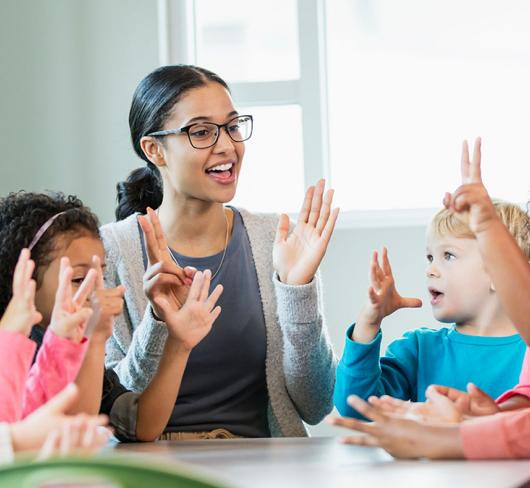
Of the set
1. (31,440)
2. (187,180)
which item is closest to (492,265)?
(31,440)

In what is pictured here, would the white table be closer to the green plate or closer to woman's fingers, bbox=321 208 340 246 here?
the green plate

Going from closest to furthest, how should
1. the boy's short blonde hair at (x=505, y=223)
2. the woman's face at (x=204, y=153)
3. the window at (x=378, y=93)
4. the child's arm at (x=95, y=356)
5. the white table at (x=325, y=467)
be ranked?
the white table at (x=325, y=467) → the child's arm at (x=95, y=356) → the boy's short blonde hair at (x=505, y=223) → the woman's face at (x=204, y=153) → the window at (x=378, y=93)

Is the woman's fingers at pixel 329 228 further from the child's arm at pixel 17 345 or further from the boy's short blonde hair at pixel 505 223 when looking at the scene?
the child's arm at pixel 17 345

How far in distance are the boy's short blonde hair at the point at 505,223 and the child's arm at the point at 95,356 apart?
0.68 metres

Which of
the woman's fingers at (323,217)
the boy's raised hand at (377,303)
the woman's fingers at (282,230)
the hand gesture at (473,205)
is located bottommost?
the boy's raised hand at (377,303)

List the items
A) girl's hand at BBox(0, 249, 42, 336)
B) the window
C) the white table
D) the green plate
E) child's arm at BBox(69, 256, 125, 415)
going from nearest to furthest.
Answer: the green plate, the white table, girl's hand at BBox(0, 249, 42, 336), child's arm at BBox(69, 256, 125, 415), the window

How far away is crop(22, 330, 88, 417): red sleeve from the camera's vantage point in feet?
4.94

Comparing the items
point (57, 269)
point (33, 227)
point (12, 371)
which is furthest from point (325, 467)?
point (33, 227)

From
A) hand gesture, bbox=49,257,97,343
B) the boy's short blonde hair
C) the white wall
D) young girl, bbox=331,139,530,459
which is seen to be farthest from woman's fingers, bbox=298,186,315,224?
the white wall

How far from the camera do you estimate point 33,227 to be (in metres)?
1.79

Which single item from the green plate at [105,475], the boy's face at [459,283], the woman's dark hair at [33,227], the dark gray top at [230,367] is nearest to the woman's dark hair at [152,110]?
the dark gray top at [230,367]

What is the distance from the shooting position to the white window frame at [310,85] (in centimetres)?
355

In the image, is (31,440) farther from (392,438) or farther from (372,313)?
(372,313)

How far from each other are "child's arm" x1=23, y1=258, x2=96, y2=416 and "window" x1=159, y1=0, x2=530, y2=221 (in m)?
2.12
